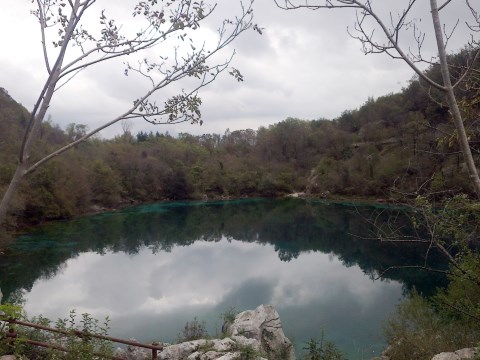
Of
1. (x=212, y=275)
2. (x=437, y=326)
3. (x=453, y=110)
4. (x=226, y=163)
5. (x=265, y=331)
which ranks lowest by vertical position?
(x=437, y=326)

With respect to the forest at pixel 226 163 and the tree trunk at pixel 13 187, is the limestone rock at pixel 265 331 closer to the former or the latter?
the tree trunk at pixel 13 187

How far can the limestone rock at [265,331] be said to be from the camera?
25.2ft

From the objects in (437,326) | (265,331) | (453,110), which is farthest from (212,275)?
(453,110)

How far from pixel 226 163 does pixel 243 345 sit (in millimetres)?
48041

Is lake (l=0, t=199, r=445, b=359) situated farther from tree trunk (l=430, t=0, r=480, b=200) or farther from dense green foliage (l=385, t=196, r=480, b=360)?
tree trunk (l=430, t=0, r=480, b=200)

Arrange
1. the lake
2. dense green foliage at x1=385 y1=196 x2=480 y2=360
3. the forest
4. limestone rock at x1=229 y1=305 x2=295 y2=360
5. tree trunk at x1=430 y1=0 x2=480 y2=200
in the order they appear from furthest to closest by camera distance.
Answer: the forest, the lake, limestone rock at x1=229 y1=305 x2=295 y2=360, dense green foliage at x1=385 y1=196 x2=480 y2=360, tree trunk at x1=430 y1=0 x2=480 y2=200

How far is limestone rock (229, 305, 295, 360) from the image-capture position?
7.69m

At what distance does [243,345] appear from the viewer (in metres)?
5.55

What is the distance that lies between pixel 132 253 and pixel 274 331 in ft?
52.1

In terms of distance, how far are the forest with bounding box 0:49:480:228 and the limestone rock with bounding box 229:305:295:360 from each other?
22756mm

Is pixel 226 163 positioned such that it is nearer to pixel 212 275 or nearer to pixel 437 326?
pixel 212 275

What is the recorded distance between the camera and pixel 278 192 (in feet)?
166

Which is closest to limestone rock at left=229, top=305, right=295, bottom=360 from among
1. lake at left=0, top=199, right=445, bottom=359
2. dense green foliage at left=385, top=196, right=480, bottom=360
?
lake at left=0, top=199, right=445, bottom=359

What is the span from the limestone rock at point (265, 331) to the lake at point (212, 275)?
145 cm
